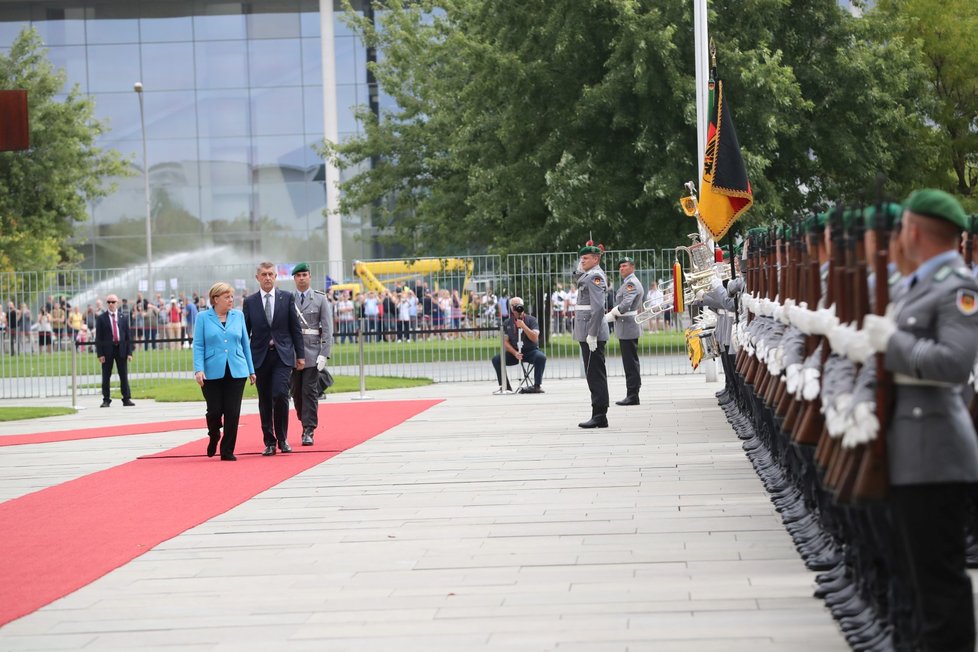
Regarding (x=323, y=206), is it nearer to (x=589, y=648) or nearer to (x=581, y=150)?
(x=581, y=150)

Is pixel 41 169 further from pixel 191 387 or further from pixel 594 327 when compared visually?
pixel 594 327

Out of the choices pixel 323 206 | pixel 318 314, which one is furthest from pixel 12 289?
pixel 323 206

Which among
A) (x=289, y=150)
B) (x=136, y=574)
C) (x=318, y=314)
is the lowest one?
(x=136, y=574)

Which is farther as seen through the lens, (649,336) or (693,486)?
(649,336)

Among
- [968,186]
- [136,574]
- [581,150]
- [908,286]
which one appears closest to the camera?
[908,286]

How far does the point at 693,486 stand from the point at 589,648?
5183mm

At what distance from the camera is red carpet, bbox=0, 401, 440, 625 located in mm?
8672

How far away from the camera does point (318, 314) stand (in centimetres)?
1609

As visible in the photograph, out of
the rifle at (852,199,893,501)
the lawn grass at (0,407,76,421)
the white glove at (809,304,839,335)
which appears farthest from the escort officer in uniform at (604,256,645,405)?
the rifle at (852,199,893,501)

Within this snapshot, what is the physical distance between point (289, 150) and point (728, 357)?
44.4m

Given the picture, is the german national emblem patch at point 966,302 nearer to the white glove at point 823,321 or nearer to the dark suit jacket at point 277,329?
the white glove at point 823,321

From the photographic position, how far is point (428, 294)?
28.8 m

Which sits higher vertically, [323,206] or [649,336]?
[323,206]

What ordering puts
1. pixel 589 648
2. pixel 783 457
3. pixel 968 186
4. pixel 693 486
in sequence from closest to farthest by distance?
pixel 589 648
pixel 783 457
pixel 693 486
pixel 968 186
